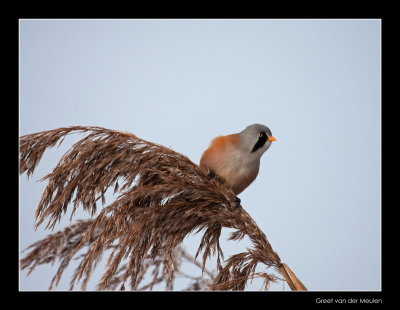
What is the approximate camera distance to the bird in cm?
303

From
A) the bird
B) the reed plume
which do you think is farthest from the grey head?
the reed plume

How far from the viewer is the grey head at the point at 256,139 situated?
3102mm

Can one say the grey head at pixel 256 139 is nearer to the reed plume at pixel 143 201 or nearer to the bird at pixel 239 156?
the bird at pixel 239 156

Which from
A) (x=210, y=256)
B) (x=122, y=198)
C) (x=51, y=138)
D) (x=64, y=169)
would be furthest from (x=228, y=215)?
(x=51, y=138)

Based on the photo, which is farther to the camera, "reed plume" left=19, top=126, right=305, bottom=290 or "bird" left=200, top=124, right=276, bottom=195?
"bird" left=200, top=124, right=276, bottom=195

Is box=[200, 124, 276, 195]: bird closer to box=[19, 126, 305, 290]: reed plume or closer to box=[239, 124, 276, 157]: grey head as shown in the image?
box=[239, 124, 276, 157]: grey head

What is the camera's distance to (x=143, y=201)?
2.34 m

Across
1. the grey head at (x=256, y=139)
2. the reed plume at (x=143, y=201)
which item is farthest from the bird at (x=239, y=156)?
the reed plume at (x=143, y=201)

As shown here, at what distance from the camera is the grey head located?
3.10 meters

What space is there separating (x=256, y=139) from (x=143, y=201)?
3.72 feet

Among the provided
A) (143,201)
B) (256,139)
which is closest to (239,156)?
(256,139)

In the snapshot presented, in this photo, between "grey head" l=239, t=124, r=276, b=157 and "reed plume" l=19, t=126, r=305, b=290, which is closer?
"reed plume" l=19, t=126, r=305, b=290

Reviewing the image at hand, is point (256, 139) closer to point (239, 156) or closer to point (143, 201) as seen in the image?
point (239, 156)

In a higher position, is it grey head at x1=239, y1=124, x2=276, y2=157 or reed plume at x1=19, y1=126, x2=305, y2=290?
grey head at x1=239, y1=124, x2=276, y2=157
